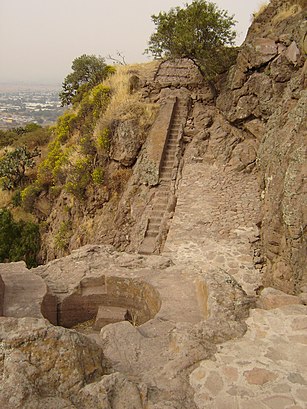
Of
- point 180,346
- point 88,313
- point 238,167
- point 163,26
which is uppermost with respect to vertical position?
point 163,26

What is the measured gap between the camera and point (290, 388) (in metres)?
3.11

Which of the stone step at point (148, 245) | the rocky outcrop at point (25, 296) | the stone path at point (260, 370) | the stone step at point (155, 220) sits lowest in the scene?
the stone step at point (148, 245)

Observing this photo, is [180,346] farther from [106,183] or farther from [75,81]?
[75,81]

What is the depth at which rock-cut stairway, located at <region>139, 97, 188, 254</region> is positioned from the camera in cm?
937

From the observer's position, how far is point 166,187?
35.9 feet

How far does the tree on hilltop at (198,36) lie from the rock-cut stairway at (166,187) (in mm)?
1709

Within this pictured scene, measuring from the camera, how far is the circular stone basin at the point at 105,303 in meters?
5.98

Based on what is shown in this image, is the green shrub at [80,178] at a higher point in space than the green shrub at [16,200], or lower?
higher

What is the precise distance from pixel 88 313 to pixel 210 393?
142 inches

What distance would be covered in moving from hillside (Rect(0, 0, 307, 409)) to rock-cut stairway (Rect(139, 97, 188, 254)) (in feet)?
0.16

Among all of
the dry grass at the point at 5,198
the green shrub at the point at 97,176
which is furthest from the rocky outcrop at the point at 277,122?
the dry grass at the point at 5,198

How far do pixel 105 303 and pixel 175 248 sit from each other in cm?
249

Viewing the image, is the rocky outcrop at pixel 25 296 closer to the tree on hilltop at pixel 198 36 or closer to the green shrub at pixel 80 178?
the green shrub at pixel 80 178

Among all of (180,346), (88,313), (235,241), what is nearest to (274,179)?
(235,241)
